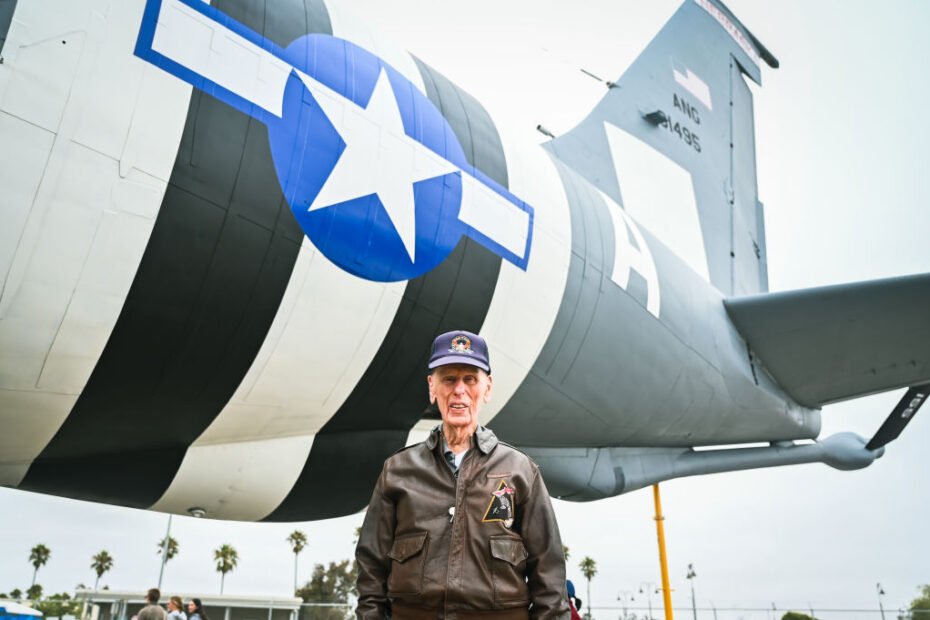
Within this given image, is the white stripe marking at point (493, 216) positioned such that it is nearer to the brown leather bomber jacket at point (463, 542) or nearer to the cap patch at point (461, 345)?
the cap patch at point (461, 345)

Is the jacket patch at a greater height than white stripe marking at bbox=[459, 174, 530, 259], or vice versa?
white stripe marking at bbox=[459, 174, 530, 259]

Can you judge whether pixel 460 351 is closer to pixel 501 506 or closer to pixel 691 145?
pixel 501 506

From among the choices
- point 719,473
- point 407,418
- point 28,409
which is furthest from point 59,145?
point 719,473

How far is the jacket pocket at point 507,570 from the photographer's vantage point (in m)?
1.32

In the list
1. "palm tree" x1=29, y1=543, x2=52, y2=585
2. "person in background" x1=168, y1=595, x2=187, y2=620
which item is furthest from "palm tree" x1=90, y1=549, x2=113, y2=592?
"person in background" x1=168, y1=595, x2=187, y2=620

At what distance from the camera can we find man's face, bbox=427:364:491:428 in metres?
1.48

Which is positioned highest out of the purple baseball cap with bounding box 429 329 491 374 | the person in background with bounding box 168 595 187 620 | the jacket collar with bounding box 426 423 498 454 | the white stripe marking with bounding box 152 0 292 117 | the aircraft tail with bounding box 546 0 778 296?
the aircraft tail with bounding box 546 0 778 296

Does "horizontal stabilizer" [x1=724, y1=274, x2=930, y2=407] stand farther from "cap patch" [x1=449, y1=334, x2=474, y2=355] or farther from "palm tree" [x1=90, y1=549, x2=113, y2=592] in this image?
"palm tree" [x1=90, y1=549, x2=113, y2=592]

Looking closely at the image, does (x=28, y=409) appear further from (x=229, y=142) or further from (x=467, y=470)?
(x=467, y=470)

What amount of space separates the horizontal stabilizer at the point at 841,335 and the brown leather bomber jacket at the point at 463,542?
202 inches

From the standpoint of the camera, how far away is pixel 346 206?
341 centimetres

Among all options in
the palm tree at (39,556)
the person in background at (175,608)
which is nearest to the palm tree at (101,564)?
the palm tree at (39,556)

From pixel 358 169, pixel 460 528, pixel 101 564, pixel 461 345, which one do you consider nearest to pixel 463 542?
pixel 460 528

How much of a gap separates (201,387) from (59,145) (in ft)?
4.07
